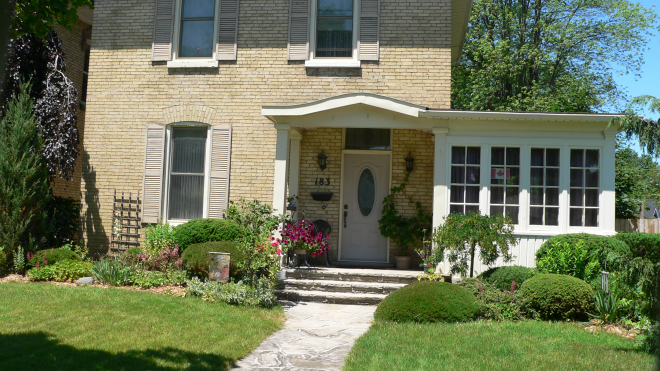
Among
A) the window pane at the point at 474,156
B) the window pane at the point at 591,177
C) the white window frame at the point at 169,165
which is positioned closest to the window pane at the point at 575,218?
the window pane at the point at 591,177

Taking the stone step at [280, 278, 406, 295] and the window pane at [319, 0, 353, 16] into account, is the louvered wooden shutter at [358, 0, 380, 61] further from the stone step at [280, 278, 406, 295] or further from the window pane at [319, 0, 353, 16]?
the stone step at [280, 278, 406, 295]

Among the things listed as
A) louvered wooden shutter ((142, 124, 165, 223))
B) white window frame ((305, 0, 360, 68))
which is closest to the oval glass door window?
white window frame ((305, 0, 360, 68))

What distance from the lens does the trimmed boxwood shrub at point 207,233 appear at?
9.48 metres

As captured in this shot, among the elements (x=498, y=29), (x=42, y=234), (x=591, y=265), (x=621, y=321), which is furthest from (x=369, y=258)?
(x=498, y=29)

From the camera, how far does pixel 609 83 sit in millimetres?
21594

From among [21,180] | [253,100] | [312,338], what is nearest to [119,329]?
[312,338]

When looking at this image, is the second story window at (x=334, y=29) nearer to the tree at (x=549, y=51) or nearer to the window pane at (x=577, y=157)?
the window pane at (x=577, y=157)

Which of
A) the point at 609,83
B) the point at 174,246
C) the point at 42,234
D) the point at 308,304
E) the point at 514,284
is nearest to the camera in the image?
the point at 514,284

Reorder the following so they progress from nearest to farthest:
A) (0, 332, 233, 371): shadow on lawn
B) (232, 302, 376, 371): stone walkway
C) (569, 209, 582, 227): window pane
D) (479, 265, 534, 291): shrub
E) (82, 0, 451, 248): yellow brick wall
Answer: (0, 332, 233, 371): shadow on lawn, (232, 302, 376, 371): stone walkway, (479, 265, 534, 291): shrub, (569, 209, 582, 227): window pane, (82, 0, 451, 248): yellow brick wall

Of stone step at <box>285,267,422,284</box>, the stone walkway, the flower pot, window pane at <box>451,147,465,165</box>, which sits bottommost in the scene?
the stone walkway

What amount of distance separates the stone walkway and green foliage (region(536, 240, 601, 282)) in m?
2.82

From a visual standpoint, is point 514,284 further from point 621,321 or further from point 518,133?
point 518,133

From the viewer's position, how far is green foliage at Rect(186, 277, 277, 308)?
7.88 m

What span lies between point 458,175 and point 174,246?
5.20 m
